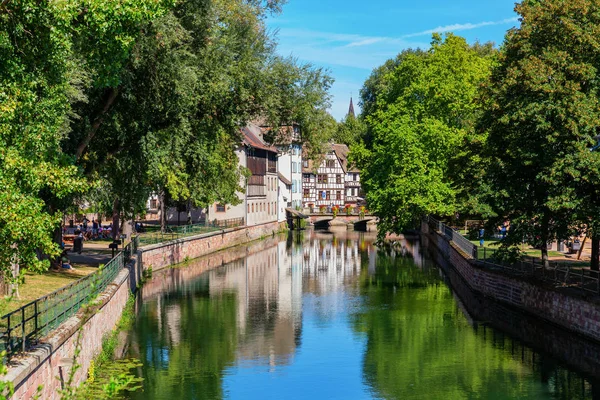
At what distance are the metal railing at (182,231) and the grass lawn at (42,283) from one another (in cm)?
1168

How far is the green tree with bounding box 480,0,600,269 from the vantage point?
26.6m

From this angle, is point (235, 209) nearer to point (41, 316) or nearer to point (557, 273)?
point (557, 273)

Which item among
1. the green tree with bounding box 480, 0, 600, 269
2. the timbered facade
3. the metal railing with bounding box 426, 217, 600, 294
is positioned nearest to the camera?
the green tree with bounding box 480, 0, 600, 269

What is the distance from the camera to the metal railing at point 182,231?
48.9 meters

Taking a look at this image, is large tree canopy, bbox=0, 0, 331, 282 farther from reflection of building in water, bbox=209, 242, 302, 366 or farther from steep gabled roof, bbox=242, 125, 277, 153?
steep gabled roof, bbox=242, 125, 277, 153

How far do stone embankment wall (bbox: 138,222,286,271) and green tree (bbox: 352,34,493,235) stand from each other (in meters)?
12.1

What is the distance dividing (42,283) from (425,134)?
111ft

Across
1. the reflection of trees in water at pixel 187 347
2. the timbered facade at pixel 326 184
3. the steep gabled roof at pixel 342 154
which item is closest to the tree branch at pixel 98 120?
the reflection of trees in water at pixel 187 347

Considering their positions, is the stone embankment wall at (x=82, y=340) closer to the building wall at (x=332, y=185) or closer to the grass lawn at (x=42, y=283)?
the grass lawn at (x=42, y=283)

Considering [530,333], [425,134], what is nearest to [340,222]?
[425,134]

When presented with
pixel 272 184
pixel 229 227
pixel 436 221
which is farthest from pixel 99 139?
pixel 272 184

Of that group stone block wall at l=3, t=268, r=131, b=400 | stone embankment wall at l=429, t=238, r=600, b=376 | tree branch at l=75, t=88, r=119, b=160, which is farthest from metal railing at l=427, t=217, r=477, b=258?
stone block wall at l=3, t=268, r=131, b=400

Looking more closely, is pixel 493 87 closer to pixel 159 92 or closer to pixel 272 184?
pixel 159 92

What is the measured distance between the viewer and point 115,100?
1241 inches
